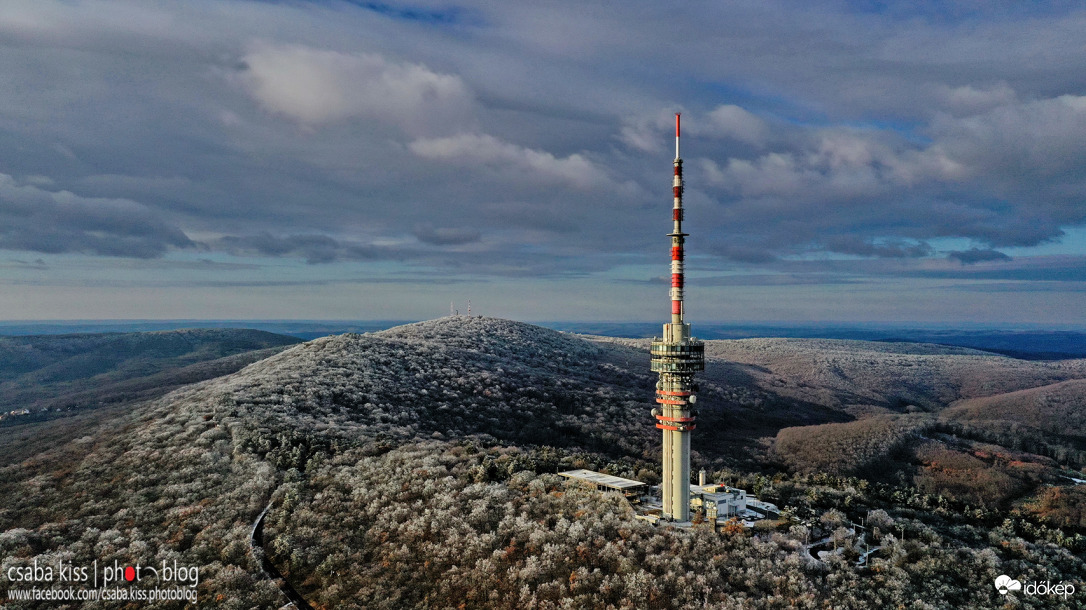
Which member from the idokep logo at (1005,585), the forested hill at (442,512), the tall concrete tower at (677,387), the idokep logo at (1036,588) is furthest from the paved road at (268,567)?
the idokep logo at (1036,588)

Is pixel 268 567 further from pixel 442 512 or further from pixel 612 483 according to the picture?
pixel 612 483

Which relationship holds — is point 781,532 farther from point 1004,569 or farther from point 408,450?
point 408,450

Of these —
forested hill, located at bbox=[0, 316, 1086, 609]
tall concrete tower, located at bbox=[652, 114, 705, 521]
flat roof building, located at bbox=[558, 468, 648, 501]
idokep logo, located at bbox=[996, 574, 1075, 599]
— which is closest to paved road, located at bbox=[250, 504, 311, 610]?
forested hill, located at bbox=[0, 316, 1086, 609]

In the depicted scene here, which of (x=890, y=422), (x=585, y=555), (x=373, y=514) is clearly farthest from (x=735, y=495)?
(x=890, y=422)

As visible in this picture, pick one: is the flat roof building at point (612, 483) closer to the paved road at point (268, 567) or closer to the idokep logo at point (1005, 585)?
the paved road at point (268, 567)

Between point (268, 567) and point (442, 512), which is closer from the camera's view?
point (268, 567)

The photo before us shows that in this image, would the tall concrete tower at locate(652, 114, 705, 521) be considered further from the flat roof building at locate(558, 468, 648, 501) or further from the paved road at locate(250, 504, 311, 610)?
the paved road at locate(250, 504, 311, 610)

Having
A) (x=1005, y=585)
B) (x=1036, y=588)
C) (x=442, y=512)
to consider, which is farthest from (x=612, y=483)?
(x=1036, y=588)
